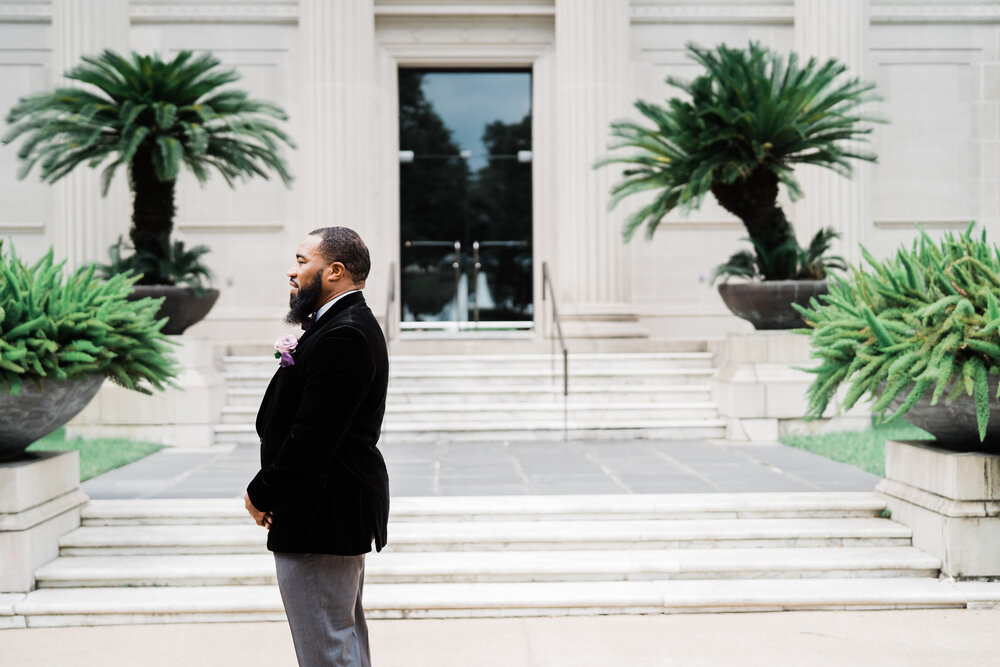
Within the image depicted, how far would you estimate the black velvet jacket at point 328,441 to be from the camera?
299 cm

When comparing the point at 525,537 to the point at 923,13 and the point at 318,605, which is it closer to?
the point at 318,605

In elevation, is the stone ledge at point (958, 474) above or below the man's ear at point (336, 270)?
below

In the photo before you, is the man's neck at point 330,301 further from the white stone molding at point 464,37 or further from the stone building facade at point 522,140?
the white stone molding at point 464,37

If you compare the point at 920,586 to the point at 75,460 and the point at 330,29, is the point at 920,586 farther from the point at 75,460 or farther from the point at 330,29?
the point at 330,29

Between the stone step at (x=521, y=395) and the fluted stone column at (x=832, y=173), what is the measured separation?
16.0 feet

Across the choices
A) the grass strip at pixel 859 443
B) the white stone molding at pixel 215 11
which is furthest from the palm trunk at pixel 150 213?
the grass strip at pixel 859 443

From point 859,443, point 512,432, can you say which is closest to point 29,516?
point 512,432

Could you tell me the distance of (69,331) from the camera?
6.12m

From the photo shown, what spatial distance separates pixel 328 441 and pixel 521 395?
28.6 feet

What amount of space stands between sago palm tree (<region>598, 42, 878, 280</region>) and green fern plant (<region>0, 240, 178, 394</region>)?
6340mm

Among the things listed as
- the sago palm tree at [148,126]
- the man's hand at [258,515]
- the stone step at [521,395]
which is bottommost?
the stone step at [521,395]

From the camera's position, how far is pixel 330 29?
1477cm

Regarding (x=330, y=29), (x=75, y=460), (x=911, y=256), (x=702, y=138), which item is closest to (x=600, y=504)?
(x=911, y=256)

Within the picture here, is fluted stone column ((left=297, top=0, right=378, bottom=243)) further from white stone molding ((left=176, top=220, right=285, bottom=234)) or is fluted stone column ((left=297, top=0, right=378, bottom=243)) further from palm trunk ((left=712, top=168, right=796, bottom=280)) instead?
palm trunk ((left=712, top=168, right=796, bottom=280))
